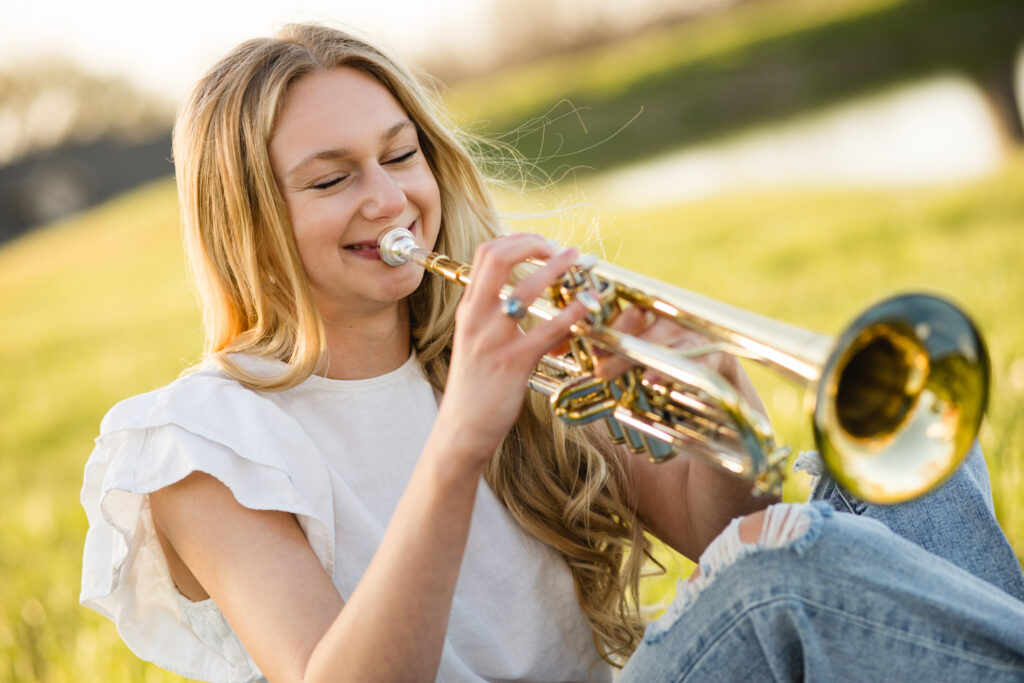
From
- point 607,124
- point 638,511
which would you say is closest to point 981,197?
point 638,511

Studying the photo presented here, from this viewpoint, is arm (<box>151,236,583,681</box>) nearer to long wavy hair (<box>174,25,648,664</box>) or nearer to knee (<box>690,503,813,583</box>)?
knee (<box>690,503,813,583</box>)

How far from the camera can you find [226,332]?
7.23ft

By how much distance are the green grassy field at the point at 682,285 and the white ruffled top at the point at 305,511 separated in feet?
2.30

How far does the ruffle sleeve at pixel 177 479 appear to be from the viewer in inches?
69.9

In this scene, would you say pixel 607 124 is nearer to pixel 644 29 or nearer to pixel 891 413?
pixel 644 29

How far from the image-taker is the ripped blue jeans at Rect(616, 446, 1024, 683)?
1.49 m

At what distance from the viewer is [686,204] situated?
1051cm

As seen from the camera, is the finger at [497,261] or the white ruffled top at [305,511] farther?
the white ruffled top at [305,511]

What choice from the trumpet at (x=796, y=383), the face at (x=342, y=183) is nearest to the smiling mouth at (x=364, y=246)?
the face at (x=342, y=183)

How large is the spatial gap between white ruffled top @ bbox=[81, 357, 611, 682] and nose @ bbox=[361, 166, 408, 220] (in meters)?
0.36

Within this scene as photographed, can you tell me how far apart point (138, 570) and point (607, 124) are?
16.8 meters

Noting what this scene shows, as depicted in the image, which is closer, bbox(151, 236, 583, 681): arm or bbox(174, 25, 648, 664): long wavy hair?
bbox(151, 236, 583, 681): arm

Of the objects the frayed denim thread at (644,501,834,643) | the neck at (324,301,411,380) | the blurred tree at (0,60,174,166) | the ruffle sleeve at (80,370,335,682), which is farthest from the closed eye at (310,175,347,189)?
the blurred tree at (0,60,174,166)

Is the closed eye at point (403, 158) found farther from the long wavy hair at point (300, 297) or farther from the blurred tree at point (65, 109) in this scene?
the blurred tree at point (65, 109)
